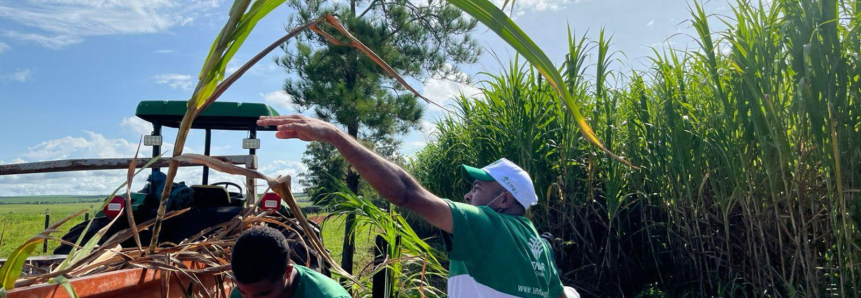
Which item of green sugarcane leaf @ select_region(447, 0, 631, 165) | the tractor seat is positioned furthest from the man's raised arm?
the tractor seat

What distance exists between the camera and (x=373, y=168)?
167 centimetres

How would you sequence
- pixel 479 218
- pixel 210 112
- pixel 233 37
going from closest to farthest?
pixel 233 37
pixel 479 218
pixel 210 112

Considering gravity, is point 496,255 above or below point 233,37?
below

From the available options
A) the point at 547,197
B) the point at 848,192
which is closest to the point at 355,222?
the point at 547,197

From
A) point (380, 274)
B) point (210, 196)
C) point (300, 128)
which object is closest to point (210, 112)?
point (210, 196)

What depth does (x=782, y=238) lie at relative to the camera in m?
3.89

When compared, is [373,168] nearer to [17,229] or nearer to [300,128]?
[300,128]

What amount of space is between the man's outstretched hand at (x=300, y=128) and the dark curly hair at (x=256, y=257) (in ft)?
1.37

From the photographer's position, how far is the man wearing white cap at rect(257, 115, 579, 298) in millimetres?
1616

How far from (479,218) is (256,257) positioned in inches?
29.1

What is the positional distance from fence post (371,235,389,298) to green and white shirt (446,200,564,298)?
5.73ft

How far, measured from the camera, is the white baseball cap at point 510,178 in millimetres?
2297

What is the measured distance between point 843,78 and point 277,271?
331cm

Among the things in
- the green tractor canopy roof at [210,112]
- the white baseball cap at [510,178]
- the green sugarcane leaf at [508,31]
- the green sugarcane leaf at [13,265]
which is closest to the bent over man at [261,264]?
the green sugarcane leaf at [13,265]
